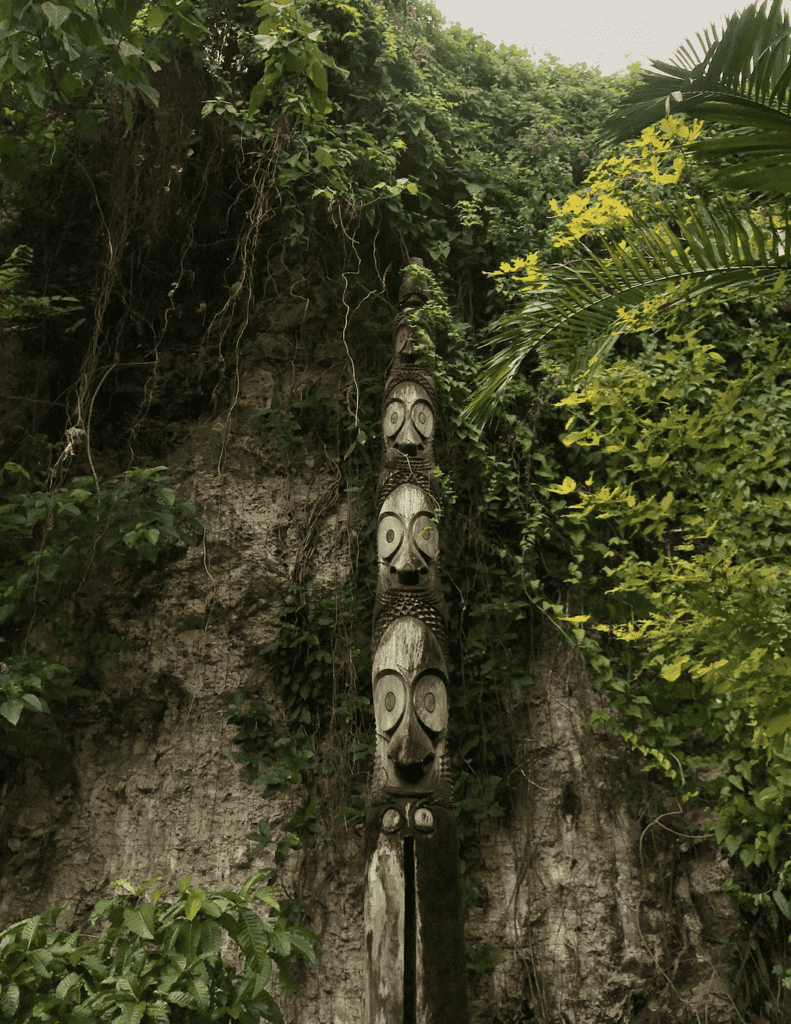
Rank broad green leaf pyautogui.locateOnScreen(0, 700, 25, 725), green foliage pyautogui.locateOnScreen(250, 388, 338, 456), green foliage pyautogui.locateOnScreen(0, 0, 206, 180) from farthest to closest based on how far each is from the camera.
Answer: green foliage pyautogui.locateOnScreen(250, 388, 338, 456) < broad green leaf pyautogui.locateOnScreen(0, 700, 25, 725) < green foliage pyautogui.locateOnScreen(0, 0, 206, 180)

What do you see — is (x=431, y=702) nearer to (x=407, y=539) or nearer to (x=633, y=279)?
(x=407, y=539)

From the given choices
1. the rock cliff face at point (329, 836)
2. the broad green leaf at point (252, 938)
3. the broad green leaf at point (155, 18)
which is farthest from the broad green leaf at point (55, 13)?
the broad green leaf at point (252, 938)

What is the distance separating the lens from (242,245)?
456 cm

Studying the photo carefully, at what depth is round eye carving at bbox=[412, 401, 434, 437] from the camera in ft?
11.3

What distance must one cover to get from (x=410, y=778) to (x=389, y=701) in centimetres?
28

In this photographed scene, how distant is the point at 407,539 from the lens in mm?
3080

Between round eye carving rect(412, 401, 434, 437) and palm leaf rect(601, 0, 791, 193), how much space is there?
5.01 ft

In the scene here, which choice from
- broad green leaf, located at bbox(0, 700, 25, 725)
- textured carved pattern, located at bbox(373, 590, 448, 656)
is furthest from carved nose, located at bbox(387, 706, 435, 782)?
broad green leaf, located at bbox(0, 700, 25, 725)

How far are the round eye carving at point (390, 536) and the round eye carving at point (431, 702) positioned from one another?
1.91ft

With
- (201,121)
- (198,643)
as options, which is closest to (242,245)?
(201,121)

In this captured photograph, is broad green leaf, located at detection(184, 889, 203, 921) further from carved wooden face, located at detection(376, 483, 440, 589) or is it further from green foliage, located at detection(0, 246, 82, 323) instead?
green foliage, located at detection(0, 246, 82, 323)

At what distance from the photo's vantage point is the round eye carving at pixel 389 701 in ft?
8.75

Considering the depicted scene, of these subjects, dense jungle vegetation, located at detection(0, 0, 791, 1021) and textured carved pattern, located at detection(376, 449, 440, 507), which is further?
textured carved pattern, located at detection(376, 449, 440, 507)

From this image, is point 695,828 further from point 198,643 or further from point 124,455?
point 124,455
